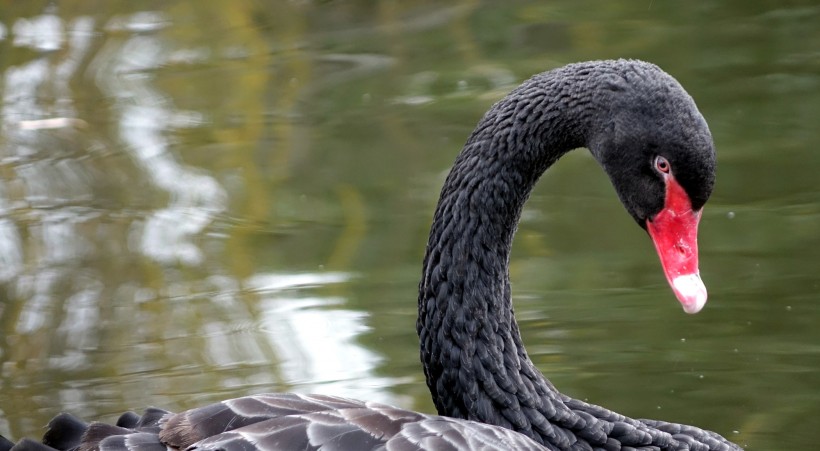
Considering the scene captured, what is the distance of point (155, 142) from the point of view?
6195mm

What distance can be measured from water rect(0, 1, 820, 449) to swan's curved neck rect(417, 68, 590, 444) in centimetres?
74

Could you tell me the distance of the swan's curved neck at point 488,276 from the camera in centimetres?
304

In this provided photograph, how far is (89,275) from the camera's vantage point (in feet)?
16.2

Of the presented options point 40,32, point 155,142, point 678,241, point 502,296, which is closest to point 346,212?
point 155,142

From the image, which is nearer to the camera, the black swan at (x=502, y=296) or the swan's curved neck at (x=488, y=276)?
the black swan at (x=502, y=296)

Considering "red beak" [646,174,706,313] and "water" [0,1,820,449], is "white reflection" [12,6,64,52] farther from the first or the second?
"red beak" [646,174,706,313]

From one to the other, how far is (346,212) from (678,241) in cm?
259

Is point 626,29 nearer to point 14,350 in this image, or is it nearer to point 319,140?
point 319,140

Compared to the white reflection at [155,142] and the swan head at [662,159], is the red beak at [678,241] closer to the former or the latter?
the swan head at [662,159]

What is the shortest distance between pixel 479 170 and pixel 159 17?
5573 mm

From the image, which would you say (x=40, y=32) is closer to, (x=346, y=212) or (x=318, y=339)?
(x=346, y=212)

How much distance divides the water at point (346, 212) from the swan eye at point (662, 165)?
3.58ft

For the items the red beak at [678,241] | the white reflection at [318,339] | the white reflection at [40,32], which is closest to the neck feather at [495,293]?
the red beak at [678,241]

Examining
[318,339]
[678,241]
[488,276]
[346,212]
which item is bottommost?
[318,339]
